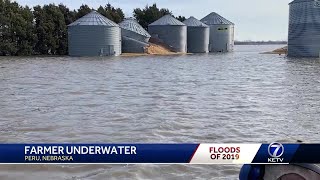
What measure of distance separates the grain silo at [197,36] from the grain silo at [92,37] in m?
28.7

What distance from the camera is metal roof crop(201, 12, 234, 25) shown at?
9560 cm

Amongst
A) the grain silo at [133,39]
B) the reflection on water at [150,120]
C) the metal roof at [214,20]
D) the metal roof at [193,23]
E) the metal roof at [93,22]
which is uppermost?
the metal roof at [214,20]

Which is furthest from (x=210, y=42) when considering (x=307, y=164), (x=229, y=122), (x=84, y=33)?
(x=307, y=164)

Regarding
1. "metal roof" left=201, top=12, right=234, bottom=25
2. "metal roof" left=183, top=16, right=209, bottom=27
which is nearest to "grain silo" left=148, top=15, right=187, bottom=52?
"metal roof" left=183, top=16, right=209, bottom=27

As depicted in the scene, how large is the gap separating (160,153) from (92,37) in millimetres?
60307

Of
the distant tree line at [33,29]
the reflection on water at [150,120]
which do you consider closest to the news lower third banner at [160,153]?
the reflection on water at [150,120]

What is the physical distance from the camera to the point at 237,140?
8375mm

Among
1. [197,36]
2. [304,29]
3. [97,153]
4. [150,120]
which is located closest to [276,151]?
[97,153]

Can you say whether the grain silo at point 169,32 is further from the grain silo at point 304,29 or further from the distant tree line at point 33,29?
the grain silo at point 304,29

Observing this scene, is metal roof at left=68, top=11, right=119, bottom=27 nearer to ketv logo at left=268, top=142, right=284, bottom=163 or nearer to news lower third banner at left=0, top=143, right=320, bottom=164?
news lower third banner at left=0, top=143, right=320, bottom=164

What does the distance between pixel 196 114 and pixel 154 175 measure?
6.06m

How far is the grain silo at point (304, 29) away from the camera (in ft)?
198

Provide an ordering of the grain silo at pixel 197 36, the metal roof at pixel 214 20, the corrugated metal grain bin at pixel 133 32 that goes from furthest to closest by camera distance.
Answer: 1. the metal roof at pixel 214 20
2. the grain silo at pixel 197 36
3. the corrugated metal grain bin at pixel 133 32

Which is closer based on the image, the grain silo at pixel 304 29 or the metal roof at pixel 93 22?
the grain silo at pixel 304 29
